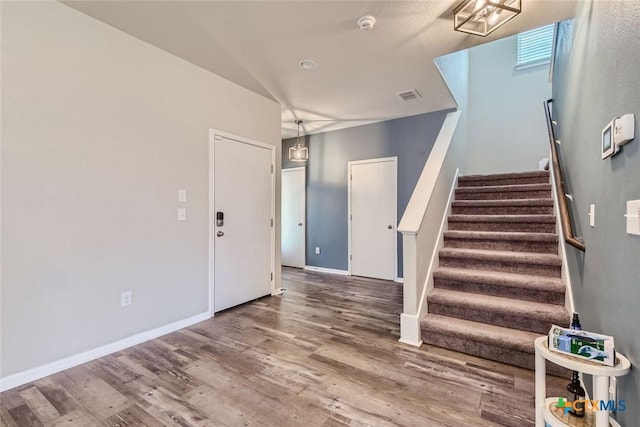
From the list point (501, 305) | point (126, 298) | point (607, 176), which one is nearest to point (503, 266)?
point (501, 305)

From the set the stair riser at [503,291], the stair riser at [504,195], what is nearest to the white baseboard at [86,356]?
the stair riser at [503,291]

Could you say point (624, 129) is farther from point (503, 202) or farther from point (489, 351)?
point (503, 202)

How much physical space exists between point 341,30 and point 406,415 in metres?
2.66

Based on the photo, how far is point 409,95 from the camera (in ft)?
12.0

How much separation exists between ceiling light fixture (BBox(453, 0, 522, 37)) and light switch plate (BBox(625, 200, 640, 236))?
1.43 meters

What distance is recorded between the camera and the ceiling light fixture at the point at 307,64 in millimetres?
2785

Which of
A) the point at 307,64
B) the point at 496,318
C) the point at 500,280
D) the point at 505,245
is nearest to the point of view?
the point at 496,318

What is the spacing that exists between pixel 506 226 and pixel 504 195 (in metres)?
0.67

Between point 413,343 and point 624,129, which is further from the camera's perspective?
point 413,343

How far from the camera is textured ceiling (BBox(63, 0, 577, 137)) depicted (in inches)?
81.8

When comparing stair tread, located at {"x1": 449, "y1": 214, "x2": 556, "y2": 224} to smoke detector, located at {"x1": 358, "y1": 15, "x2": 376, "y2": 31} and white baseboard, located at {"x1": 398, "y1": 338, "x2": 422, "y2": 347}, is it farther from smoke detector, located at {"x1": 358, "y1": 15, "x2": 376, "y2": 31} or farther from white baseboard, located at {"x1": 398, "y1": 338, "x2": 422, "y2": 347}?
smoke detector, located at {"x1": 358, "y1": 15, "x2": 376, "y2": 31}

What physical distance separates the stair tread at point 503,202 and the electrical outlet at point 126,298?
11.7ft

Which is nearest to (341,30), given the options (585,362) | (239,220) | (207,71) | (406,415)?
(207,71)

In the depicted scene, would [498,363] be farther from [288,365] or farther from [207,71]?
[207,71]
